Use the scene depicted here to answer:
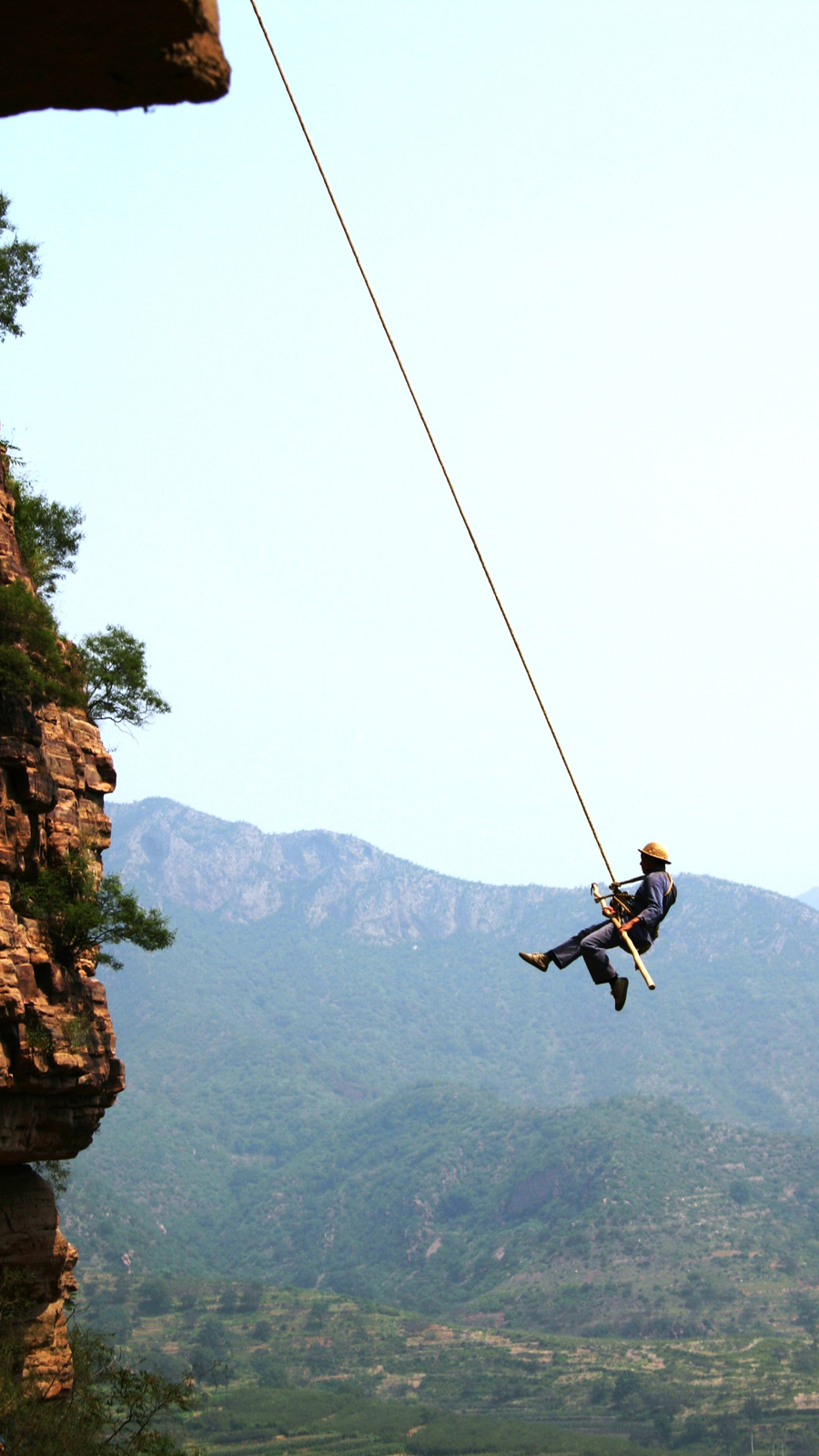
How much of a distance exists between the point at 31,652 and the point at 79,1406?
15.9 meters

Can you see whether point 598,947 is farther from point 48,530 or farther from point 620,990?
point 48,530

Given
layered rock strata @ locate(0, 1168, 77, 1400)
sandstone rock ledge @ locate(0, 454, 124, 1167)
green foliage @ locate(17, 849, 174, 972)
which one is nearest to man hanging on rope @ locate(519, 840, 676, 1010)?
sandstone rock ledge @ locate(0, 454, 124, 1167)

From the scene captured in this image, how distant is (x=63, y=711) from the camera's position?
22984 mm

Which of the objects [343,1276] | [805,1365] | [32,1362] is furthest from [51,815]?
[343,1276]

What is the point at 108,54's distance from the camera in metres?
5.22

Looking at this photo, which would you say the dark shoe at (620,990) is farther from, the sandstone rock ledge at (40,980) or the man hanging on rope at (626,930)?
the sandstone rock ledge at (40,980)

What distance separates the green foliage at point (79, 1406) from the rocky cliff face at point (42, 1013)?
0.67 m

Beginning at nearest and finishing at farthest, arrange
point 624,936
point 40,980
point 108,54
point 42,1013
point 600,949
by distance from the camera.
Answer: point 108,54 → point 624,936 → point 600,949 → point 42,1013 → point 40,980

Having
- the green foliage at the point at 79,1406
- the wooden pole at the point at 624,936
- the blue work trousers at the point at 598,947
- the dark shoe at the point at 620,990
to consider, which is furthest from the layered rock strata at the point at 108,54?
the green foliage at the point at 79,1406

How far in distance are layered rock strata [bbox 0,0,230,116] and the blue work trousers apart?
8.92 metres

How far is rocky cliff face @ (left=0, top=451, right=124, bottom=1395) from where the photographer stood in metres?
19.9

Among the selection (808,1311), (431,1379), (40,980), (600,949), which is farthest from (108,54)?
(808,1311)

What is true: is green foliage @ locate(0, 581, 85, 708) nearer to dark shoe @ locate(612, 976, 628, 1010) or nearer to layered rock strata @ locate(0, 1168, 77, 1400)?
layered rock strata @ locate(0, 1168, 77, 1400)

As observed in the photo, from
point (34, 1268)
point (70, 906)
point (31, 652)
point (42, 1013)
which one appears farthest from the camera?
point (31, 652)
